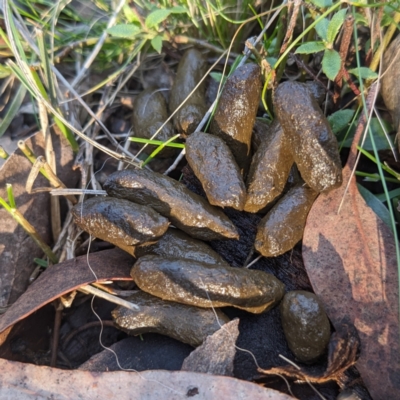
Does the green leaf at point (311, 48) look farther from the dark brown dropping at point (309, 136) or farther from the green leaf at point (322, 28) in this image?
the dark brown dropping at point (309, 136)

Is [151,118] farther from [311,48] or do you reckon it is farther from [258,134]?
[311,48]

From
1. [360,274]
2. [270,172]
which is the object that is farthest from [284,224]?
[360,274]

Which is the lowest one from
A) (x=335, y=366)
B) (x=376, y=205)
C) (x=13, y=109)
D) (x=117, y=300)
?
(x=335, y=366)

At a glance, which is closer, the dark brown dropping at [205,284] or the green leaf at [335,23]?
the dark brown dropping at [205,284]

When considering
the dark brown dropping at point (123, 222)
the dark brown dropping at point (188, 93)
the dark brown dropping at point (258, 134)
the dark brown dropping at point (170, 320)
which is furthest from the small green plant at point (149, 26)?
the dark brown dropping at point (170, 320)

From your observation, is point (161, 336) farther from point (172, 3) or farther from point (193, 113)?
point (172, 3)

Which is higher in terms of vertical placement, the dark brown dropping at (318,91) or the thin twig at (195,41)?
the thin twig at (195,41)
